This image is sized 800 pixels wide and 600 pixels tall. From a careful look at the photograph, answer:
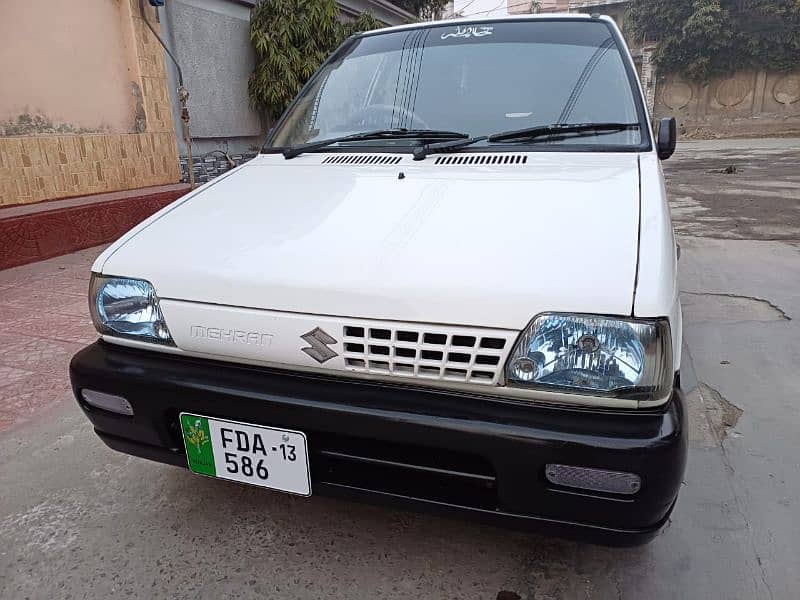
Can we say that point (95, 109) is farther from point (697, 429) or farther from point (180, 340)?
point (697, 429)

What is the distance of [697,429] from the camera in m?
2.44

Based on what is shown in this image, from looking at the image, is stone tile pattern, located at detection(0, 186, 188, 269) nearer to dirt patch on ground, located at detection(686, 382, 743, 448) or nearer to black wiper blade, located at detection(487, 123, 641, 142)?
black wiper blade, located at detection(487, 123, 641, 142)

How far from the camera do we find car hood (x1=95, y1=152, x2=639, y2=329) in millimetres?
1348

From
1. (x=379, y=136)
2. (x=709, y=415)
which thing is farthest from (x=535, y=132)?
(x=709, y=415)

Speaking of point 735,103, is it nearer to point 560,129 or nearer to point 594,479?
point 560,129

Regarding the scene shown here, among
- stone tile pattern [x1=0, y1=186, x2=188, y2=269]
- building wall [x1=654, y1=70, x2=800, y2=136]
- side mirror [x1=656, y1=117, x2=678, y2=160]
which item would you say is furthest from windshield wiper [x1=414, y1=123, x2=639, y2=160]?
building wall [x1=654, y1=70, x2=800, y2=136]

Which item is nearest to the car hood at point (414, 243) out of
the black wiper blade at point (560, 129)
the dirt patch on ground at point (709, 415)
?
the black wiper blade at point (560, 129)

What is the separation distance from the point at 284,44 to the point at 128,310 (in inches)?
274

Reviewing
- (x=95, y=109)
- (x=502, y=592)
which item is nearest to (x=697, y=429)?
(x=502, y=592)

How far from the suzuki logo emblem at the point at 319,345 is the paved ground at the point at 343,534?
28.3 inches

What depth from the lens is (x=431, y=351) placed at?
1354mm

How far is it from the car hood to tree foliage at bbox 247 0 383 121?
20.4 feet

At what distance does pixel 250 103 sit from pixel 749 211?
6.58 m

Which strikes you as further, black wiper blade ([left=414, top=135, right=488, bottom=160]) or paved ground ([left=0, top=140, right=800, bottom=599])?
black wiper blade ([left=414, top=135, right=488, bottom=160])
